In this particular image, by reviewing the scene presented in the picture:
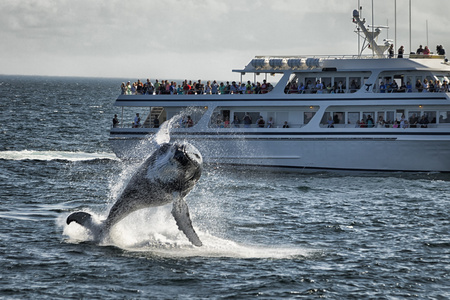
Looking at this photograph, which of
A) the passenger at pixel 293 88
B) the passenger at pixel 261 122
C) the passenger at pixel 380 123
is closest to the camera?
the passenger at pixel 380 123

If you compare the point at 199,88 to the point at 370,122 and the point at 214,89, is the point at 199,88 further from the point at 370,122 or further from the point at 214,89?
the point at 370,122

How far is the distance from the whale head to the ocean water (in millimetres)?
2685

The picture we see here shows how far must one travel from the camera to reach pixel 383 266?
25.0 meters

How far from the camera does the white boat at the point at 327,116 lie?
45.8 m

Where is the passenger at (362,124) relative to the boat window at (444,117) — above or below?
below

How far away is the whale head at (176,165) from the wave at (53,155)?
98.4 feet

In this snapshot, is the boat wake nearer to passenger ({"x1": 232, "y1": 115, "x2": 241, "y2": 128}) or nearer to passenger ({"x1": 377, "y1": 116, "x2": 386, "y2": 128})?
passenger ({"x1": 232, "y1": 115, "x2": 241, "y2": 128})

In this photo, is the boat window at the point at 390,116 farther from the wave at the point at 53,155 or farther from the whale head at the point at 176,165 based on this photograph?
the whale head at the point at 176,165

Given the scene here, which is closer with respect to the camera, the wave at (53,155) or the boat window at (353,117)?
the boat window at (353,117)

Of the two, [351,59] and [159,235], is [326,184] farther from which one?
[159,235]

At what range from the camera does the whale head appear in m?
21.9

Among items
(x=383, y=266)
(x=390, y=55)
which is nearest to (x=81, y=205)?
(x=383, y=266)

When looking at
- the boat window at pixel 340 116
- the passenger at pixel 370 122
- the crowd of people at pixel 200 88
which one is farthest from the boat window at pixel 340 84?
the crowd of people at pixel 200 88

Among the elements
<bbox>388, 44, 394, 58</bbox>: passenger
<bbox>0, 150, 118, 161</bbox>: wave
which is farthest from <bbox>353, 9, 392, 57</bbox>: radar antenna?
<bbox>0, 150, 118, 161</bbox>: wave
